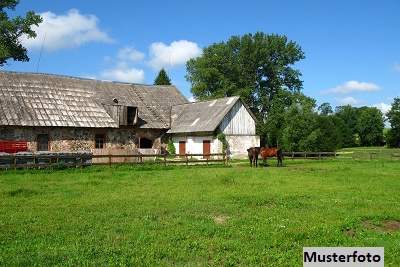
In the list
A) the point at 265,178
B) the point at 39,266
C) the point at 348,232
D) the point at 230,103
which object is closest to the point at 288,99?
the point at 230,103

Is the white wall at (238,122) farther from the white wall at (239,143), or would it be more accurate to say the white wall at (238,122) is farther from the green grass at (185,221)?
the green grass at (185,221)

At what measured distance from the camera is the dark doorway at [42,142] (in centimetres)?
3198

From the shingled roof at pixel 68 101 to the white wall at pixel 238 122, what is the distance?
5382 millimetres

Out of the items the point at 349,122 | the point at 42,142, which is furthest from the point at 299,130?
the point at 349,122

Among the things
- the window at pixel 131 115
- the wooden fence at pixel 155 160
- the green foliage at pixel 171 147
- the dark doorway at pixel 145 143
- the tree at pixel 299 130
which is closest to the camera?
the wooden fence at pixel 155 160

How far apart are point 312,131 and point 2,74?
2923cm

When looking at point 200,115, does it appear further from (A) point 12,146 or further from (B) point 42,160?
(B) point 42,160

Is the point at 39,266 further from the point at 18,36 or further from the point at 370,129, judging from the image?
the point at 370,129

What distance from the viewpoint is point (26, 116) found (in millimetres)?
31422

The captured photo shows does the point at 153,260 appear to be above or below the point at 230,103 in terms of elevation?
below

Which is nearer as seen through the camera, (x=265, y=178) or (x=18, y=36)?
(x=265, y=178)

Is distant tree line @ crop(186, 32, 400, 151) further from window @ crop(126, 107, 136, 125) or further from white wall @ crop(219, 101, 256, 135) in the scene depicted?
window @ crop(126, 107, 136, 125)

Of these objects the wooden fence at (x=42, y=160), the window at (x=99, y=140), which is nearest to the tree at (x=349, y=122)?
the window at (x=99, y=140)

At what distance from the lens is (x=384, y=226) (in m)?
10.2
